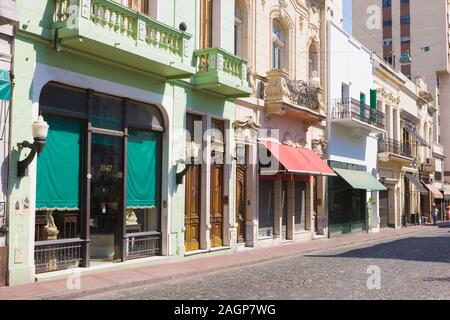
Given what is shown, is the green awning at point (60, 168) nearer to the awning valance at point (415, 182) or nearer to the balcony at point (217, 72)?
the balcony at point (217, 72)

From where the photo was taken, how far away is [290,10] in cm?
2222

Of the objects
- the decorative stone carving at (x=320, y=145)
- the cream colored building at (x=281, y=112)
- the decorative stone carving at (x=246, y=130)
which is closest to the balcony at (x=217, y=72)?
the decorative stone carving at (x=246, y=130)

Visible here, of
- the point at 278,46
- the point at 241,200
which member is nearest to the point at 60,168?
the point at 241,200

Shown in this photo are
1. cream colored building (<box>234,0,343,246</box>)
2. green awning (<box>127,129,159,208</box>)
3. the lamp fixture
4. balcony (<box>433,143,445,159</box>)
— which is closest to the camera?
the lamp fixture

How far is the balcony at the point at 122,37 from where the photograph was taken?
1120cm

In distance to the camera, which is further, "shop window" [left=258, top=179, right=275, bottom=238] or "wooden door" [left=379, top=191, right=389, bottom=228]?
"wooden door" [left=379, top=191, right=389, bottom=228]

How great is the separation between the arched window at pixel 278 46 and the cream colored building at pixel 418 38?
36869 millimetres

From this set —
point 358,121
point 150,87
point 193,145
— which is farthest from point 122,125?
point 358,121

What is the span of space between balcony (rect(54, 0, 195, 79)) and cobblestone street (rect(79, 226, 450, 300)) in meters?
5.17

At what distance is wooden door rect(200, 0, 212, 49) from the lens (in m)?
16.7

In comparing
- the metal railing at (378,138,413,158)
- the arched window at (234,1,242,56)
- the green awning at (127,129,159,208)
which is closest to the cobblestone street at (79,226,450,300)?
the green awning at (127,129,159,208)

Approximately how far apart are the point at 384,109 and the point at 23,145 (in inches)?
1084

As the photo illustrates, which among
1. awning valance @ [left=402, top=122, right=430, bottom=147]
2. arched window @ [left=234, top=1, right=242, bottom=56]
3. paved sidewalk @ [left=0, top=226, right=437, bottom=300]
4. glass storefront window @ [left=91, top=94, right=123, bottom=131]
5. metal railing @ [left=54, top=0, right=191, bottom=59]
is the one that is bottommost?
paved sidewalk @ [left=0, top=226, right=437, bottom=300]

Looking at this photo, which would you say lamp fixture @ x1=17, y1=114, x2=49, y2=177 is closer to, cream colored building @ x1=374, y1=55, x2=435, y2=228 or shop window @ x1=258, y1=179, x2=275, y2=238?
shop window @ x1=258, y1=179, x2=275, y2=238
